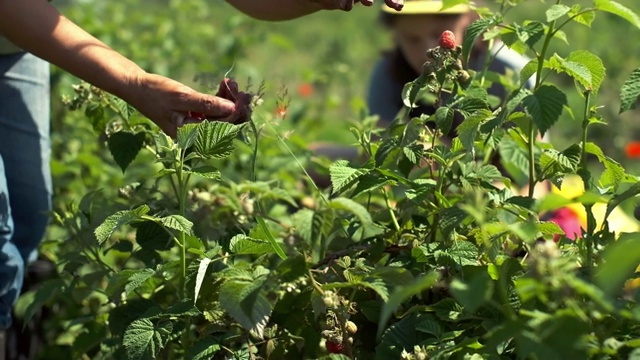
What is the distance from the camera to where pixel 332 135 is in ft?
20.8

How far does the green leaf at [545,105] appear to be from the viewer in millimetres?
1465

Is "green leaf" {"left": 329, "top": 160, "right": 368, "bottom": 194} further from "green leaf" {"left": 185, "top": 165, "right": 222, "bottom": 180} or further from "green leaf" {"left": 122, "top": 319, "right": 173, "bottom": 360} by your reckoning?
"green leaf" {"left": 122, "top": 319, "right": 173, "bottom": 360}

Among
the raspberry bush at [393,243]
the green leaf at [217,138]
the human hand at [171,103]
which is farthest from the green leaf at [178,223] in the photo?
the human hand at [171,103]

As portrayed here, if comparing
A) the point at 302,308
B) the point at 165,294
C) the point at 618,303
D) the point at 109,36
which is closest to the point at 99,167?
the point at 109,36

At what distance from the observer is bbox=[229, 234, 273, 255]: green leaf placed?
61.4 inches

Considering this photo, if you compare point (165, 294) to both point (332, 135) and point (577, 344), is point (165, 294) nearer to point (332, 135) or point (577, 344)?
point (577, 344)

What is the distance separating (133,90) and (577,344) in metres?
0.94

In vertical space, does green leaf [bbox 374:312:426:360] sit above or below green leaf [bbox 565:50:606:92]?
below

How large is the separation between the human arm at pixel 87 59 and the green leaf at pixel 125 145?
0.33 feet

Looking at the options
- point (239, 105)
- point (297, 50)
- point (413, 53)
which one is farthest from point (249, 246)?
point (297, 50)

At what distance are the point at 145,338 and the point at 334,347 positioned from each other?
28 cm

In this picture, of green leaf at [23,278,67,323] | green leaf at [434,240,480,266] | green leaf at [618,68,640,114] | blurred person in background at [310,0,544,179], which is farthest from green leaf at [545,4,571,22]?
blurred person in background at [310,0,544,179]

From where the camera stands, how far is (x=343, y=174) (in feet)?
5.31

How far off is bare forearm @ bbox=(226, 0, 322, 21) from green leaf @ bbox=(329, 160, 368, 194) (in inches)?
19.2
